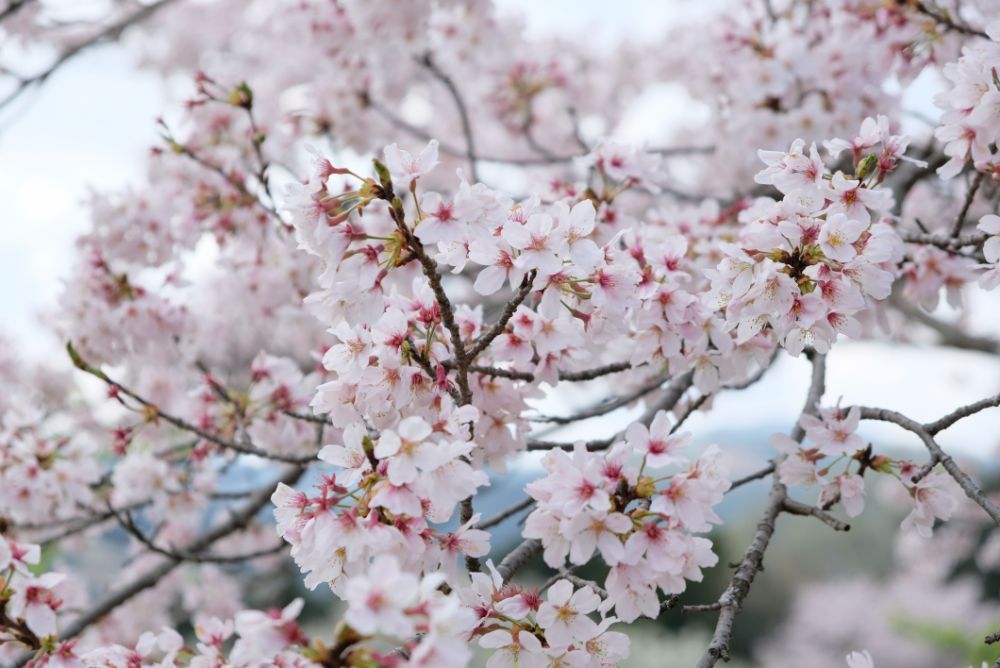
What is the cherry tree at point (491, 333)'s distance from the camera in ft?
4.20

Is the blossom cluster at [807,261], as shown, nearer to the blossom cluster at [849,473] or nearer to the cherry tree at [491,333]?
the cherry tree at [491,333]

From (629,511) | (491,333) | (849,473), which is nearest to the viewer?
(629,511)

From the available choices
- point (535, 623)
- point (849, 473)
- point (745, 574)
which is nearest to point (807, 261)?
point (849, 473)

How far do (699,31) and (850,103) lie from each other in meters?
2.06

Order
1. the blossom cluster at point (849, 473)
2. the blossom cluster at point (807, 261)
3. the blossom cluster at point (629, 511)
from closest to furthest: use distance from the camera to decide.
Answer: the blossom cluster at point (629, 511)
the blossom cluster at point (807, 261)
the blossom cluster at point (849, 473)

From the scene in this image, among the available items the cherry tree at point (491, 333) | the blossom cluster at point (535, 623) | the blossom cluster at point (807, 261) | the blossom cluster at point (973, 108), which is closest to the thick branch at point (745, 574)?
the cherry tree at point (491, 333)

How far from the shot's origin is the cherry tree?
1279mm

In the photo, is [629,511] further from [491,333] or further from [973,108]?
[973,108]

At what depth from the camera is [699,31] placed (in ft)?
16.0

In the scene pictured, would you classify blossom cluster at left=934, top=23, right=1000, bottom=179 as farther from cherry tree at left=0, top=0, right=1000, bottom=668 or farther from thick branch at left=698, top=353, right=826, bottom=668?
thick branch at left=698, top=353, right=826, bottom=668

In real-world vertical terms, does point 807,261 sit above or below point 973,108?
below

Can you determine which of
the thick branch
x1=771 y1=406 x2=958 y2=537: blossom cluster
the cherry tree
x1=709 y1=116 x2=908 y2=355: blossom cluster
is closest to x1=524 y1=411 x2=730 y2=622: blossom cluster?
the cherry tree

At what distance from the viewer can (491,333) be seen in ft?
4.74

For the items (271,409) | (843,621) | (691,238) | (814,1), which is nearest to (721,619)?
(691,238)
